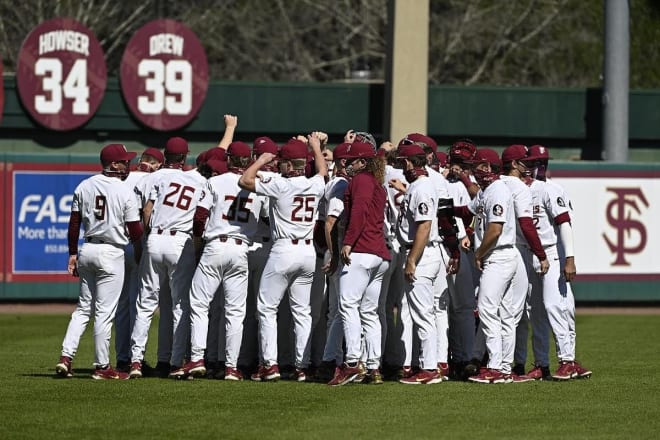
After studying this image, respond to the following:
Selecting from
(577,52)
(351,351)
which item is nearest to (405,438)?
(351,351)

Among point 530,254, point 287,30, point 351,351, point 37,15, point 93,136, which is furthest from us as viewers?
point 287,30

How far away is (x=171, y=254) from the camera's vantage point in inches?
504

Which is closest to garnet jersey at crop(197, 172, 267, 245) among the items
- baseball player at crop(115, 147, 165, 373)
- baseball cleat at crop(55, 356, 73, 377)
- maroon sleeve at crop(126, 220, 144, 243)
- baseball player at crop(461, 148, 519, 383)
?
maroon sleeve at crop(126, 220, 144, 243)

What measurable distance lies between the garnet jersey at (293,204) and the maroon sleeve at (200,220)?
23.4 inches

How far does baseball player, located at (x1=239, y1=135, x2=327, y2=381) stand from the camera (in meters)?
12.3

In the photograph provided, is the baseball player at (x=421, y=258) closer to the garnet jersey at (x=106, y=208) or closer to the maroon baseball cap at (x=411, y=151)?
the maroon baseball cap at (x=411, y=151)

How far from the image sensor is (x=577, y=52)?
39281 millimetres

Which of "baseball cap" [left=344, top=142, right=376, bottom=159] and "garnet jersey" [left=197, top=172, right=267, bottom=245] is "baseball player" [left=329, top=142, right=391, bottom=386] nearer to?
"baseball cap" [left=344, top=142, right=376, bottom=159]

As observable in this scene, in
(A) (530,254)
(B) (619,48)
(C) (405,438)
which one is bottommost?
(C) (405,438)

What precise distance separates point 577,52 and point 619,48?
13.5 m

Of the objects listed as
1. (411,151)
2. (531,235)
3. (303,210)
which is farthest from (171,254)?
(531,235)

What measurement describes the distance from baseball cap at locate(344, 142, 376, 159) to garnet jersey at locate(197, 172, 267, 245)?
106 cm

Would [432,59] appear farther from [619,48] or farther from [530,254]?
[530,254]

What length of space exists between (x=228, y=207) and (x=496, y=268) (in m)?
2.49
